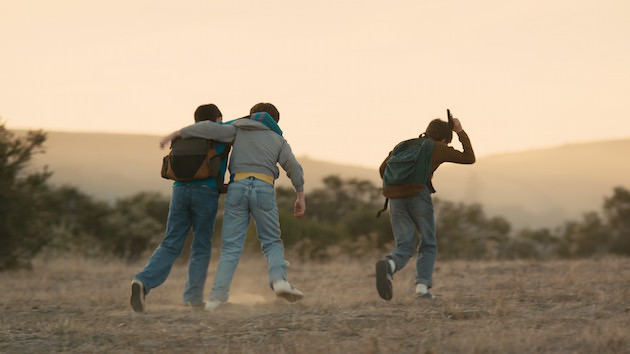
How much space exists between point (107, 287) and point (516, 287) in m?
5.00

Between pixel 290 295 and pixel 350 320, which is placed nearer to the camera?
pixel 350 320

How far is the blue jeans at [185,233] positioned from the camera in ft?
23.4

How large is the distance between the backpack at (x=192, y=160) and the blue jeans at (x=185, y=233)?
0.41 ft

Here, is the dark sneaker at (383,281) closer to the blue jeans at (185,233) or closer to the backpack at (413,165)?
the backpack at (413,165)

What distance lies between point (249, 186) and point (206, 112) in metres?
0.79

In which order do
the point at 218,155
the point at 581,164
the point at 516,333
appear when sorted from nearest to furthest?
the point at 516,333 → the point at 218,155 → the point at 581,164

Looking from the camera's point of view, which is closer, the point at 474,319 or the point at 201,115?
the point at 474,319

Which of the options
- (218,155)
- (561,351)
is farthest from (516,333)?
(218,155)

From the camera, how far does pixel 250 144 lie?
281 inches

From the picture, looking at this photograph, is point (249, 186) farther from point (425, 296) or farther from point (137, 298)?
point (425, 296)

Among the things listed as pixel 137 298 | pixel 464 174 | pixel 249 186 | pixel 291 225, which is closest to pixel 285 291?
pixel 249 186

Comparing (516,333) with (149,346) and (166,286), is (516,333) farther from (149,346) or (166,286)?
Answer: (166,286)

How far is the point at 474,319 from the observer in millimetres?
6473

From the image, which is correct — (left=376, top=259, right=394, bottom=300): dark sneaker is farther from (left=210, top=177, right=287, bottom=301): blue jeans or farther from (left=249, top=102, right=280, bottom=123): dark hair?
(left=249, top=102, right=280, bottom=123): dark hair
